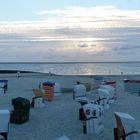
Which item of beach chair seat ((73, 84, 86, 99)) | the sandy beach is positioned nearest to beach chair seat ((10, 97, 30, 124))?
the sandy beach

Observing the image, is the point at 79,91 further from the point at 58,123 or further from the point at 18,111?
the point at 18,111

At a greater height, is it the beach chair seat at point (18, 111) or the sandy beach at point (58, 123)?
the beach chair seat at point (18, 111)

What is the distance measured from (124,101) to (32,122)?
802 cm

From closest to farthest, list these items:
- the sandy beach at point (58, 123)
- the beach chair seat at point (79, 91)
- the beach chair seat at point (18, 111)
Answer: the sandy beach at point (58, 123) < the beach chair seat at point (18, 111) < the beach chair seat at point (79, 91)

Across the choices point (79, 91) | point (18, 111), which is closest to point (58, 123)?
point (18, 111)

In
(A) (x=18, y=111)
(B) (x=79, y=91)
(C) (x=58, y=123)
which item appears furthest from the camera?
(B) (x=79, y=91)

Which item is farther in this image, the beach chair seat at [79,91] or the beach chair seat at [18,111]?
the beach chair seat at [79,91]

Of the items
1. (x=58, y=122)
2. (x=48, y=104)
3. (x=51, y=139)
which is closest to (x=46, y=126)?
(x=58, y=122)

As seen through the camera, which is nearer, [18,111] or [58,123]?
[18,111]

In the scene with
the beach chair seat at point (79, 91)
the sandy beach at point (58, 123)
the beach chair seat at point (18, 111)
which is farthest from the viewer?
Answer: the beach chair seat at point (79, 91)

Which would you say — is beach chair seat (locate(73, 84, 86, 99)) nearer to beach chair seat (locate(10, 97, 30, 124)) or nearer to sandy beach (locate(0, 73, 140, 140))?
sandy beach (locate(0, 73, 140, 140))

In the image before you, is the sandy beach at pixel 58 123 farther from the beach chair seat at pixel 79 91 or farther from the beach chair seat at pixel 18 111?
the beach chair seat at pixel 79 91

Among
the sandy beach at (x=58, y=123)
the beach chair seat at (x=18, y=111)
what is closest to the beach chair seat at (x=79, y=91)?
the sandy beach at (x=58, y=123)

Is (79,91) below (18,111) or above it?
above
